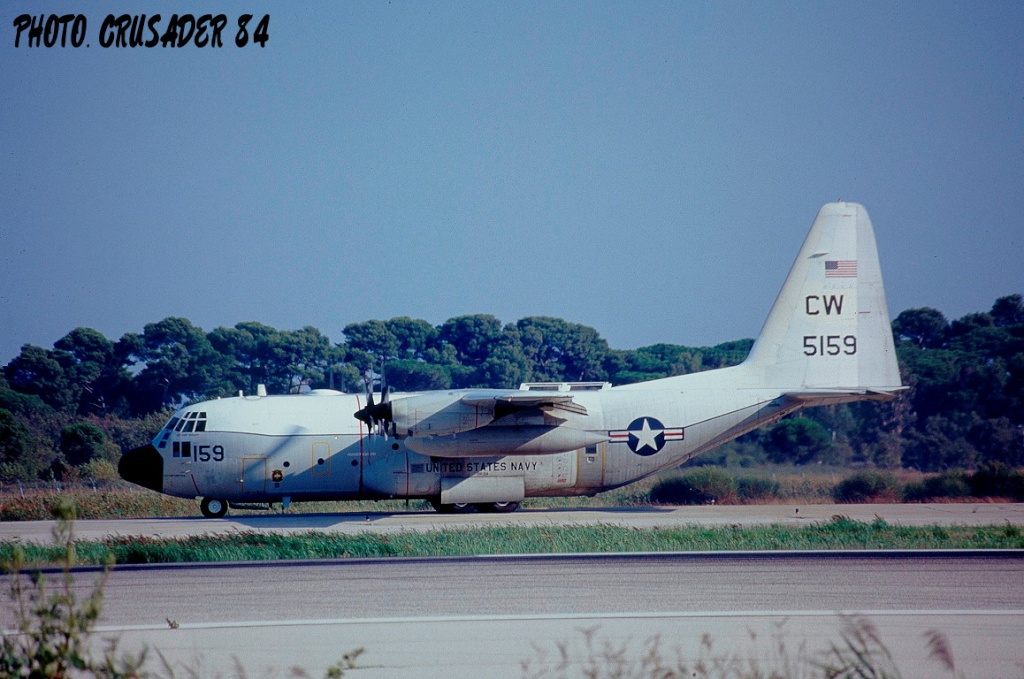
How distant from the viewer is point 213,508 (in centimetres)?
2733

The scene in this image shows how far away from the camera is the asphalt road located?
32.4 ft

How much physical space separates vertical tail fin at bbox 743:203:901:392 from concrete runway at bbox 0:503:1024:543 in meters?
3.80

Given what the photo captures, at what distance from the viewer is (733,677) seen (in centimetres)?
877

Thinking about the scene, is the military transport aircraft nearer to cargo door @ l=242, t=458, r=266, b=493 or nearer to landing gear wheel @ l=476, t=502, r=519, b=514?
cargo door @ l=242, t=458, r=266, b=493

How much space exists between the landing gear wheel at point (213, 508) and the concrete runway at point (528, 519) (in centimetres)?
34

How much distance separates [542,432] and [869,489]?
14163 mm

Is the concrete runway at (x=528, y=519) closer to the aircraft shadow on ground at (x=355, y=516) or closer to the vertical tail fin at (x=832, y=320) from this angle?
the aircraft shadow on ground at (x=355, y=516)

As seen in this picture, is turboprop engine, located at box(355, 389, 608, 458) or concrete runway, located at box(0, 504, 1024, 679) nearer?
concrete runway, located at box(0, 504, 1024, 679)

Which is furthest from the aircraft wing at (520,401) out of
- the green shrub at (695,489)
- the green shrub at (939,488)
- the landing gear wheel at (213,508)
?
the green shrub at (939,488)

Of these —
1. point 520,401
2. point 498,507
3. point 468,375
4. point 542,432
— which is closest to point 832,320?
point 542,432

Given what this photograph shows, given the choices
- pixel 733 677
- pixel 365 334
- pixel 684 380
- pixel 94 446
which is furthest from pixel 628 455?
pixel 365 334

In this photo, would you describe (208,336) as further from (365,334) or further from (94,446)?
(94,446)

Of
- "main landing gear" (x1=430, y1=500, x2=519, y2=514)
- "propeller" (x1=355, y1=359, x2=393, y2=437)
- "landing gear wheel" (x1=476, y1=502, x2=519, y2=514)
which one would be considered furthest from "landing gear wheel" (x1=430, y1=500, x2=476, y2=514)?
"propeller" (x1=355, y1=359, x2=393, y2=437)

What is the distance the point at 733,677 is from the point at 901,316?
73.0 meters
